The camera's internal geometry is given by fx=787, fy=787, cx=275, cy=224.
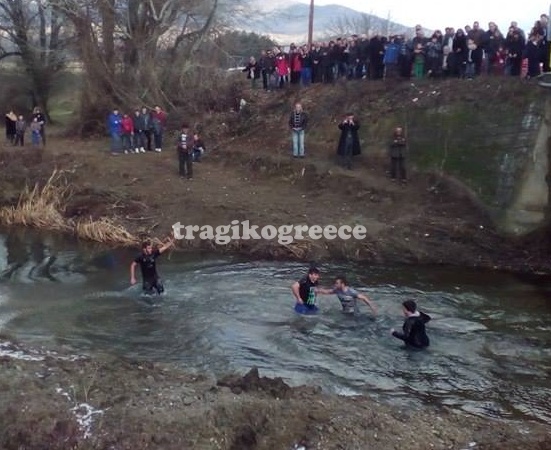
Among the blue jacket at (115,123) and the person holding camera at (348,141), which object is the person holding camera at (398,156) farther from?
the blue jacket at (115,123)

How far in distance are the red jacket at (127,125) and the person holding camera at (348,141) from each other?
835cm

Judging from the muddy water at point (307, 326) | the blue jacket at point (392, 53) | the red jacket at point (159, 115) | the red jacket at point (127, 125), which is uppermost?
the blue jacket at point (392, 53)

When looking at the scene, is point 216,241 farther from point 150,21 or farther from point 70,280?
point 150,21

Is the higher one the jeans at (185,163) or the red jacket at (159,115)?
the red jacket at (159,115)

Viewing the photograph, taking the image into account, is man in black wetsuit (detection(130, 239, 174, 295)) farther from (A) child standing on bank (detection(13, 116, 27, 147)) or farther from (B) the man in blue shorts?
(A) child standing on bank (detection(13, 116, 27, 147))

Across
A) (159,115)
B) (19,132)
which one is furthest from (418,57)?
(19,132)

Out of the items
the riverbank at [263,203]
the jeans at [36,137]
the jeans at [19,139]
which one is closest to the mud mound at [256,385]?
the riverbank at [263,203]

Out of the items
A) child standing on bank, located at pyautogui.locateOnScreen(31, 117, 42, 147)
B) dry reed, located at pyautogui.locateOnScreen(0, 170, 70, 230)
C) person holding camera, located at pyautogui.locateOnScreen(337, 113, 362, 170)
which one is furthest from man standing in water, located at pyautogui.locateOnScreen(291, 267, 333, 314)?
child standing on bank, located at pyautogui.locateOnScreen(31, 117, 42, 147)

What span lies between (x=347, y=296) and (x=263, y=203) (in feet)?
27.6

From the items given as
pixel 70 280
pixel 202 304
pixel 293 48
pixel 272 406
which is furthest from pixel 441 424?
pixel 293 48

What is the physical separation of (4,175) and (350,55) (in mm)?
12946

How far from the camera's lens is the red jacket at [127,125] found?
29.2 meters

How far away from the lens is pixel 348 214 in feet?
76.1

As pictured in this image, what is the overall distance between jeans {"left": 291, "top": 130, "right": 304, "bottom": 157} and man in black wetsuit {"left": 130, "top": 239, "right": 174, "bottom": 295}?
9805 mm
